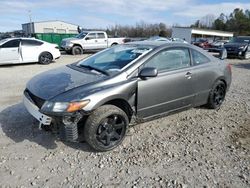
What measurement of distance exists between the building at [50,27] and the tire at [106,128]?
53.3 metres

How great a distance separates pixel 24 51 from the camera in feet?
38.9

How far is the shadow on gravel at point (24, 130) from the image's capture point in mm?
3797

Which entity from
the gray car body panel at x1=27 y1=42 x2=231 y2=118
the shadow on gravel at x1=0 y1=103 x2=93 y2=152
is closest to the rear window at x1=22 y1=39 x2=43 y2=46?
the shadow on gravel at x1=0 y1=103 x2=93 y2=152

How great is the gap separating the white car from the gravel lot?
759 centimetres

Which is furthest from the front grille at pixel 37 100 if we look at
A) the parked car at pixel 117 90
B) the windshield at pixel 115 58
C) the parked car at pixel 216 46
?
the parked car at pixel 216 46

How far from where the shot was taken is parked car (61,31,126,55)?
59.7 feet

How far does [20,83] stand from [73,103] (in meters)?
5.39

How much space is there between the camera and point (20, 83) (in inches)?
309

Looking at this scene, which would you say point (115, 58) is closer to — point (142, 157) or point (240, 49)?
point (142, 157)

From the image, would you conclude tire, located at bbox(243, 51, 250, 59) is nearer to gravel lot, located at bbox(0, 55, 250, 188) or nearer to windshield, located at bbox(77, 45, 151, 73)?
gravel lot, located at bbox(0, 55, 250, 188)

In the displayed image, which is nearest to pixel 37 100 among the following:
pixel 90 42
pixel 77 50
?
pixel 77 50

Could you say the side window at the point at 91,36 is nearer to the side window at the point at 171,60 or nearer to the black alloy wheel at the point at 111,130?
the side window at the point at 171,60

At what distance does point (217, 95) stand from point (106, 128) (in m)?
2.97

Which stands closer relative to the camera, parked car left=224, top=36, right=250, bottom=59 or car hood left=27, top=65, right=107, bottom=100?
car hood left=27, top=65, right=107, bottom=100
